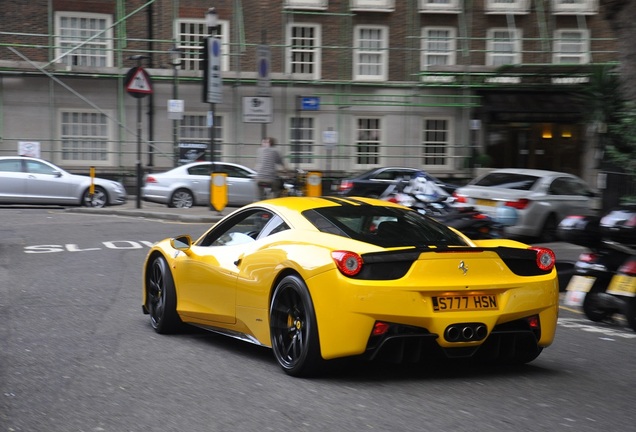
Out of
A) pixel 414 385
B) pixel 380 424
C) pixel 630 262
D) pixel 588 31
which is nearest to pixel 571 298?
pixel 630 262

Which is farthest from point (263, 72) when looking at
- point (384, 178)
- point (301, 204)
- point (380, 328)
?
point (380, 328)

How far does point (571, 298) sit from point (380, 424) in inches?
191

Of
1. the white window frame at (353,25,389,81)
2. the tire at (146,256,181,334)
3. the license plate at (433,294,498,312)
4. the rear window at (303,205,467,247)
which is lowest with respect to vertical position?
the tire at (146,256,181,334)

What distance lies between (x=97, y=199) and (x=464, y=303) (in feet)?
67.2

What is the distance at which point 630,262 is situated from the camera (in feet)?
28.6

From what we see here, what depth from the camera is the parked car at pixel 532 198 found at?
17.2 metres

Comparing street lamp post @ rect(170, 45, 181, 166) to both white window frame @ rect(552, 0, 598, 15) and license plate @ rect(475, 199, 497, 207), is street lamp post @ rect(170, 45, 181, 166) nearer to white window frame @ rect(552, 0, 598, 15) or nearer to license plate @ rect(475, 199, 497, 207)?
white window frame @ rect(552, 0, 598, 15)

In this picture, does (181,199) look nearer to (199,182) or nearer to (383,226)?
(199,182)

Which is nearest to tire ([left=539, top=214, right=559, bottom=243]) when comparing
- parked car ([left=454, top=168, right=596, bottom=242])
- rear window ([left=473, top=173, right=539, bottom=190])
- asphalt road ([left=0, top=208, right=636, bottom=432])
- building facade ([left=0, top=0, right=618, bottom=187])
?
parked car ([left=454, top=168, right=596, bottom=242])

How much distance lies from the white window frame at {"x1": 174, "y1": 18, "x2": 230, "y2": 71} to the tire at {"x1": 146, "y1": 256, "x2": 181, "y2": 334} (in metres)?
26.4

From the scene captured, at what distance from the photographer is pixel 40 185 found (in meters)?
24.7

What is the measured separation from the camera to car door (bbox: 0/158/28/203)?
24.4 m

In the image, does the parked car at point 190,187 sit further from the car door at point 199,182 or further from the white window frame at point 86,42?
the white window frame at point 86,42

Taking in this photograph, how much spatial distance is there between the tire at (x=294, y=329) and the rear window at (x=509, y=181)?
12028mm
